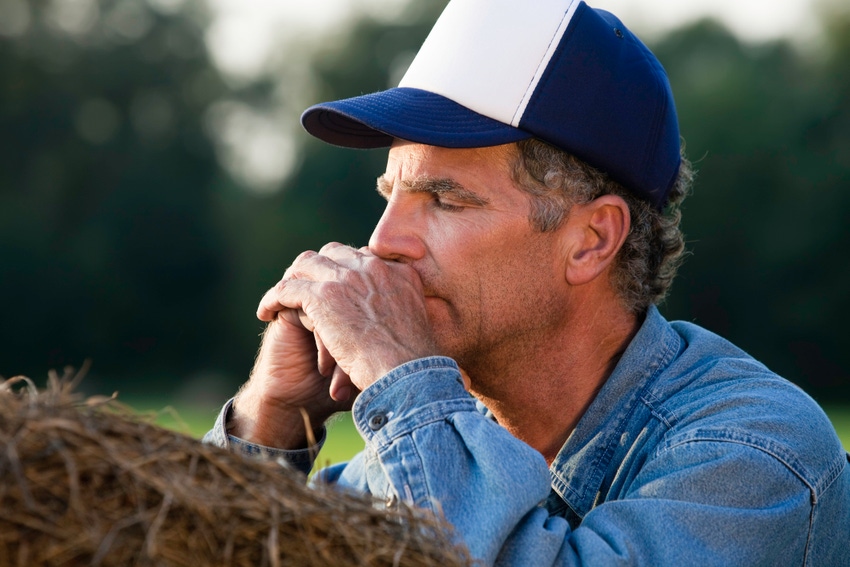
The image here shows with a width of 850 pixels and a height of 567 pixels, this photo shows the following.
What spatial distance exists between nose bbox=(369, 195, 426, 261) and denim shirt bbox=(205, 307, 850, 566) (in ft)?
2.21

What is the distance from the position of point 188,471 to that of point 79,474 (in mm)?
182

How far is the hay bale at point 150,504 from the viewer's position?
5.12 ft

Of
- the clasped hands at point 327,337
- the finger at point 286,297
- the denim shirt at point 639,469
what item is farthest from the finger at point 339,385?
the denim shirt at point 639,469

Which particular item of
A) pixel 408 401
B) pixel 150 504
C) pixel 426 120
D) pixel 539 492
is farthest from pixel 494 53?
pixel 150 504

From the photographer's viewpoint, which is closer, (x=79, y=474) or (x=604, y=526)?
(x=79, y=474)

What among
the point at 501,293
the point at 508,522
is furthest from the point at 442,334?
the point at 508,522

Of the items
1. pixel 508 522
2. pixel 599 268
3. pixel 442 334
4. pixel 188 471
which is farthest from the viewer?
pixel 599 268

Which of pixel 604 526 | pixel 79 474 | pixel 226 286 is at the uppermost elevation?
pixel 79 474

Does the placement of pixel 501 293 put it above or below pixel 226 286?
above

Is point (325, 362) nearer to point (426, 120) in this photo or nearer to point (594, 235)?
point (426, 120)

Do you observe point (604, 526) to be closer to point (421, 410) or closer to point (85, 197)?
point (421, 410)

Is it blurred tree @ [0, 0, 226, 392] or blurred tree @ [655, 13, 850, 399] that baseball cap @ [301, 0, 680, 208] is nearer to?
blurred tree @ [655, 13, 850, 399]

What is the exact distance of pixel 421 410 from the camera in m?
2.59

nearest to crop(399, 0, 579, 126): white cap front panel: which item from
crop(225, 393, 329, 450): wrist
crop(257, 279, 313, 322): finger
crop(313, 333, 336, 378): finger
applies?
crop(257, 279, 313, 322): finger
